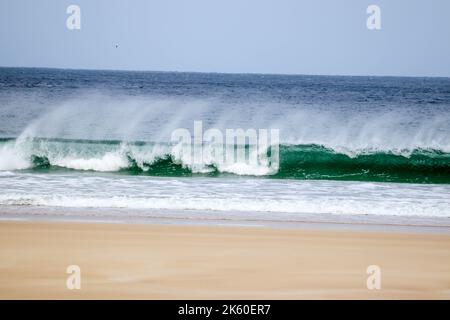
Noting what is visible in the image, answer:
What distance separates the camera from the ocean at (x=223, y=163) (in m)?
7.26

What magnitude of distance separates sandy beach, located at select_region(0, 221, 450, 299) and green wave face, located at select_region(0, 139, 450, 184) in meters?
5.94

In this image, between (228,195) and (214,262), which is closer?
(214,262)

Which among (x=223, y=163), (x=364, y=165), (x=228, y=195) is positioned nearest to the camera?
(x=228, y=195)

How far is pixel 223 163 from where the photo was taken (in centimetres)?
1253

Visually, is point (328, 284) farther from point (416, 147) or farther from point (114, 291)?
point (416, 147)

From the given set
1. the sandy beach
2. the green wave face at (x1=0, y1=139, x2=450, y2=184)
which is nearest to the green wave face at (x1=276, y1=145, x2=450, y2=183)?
the green wave face at (x1=0, y1=139, x2=450, y2=184)

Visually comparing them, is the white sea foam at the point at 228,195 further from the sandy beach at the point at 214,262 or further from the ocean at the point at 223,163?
the sandy beach at the point at 214,262

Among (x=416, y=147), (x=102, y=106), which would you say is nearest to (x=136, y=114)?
(x=102, y=106)

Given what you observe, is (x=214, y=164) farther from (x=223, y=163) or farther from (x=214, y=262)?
(x=214, y=262)

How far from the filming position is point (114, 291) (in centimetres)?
397

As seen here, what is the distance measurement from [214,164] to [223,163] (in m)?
0.22

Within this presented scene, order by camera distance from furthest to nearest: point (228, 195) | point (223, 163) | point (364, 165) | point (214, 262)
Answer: point (364, 165), point (223, 163), point (228, 195), point (214, 262)

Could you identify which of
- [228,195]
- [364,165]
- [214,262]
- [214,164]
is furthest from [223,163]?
[214,262]

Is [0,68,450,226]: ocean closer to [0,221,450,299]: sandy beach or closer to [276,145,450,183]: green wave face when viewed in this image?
[276,145,450,183]: green wave face
